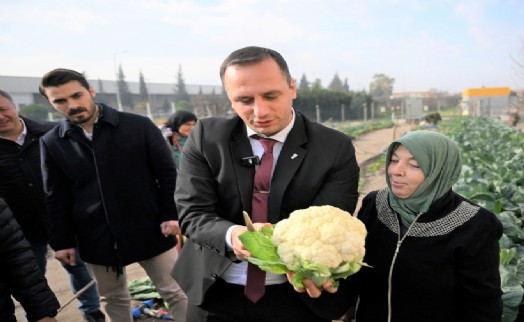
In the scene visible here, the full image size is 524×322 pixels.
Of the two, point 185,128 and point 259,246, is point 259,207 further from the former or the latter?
point 185,128

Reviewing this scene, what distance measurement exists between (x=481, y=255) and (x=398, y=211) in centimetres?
41

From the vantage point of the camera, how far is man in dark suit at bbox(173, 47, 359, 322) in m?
1.44

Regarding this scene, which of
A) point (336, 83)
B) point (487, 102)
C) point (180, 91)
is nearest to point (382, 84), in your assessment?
point (336, 83)

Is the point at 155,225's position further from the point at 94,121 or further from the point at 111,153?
the point at 94,121

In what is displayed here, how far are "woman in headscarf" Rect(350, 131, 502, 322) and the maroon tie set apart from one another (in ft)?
2.06

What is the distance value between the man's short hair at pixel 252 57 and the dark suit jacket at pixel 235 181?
263 millimetres

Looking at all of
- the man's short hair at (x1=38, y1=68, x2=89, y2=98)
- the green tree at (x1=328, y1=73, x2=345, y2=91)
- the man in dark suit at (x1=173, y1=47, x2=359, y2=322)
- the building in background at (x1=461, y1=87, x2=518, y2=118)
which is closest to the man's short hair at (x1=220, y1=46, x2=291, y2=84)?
the man in dark suit at (x1=173, y1=47, x2=359, y2=322)

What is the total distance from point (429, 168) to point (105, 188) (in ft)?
7.04

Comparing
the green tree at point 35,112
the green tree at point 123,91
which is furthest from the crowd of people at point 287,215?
the green tree at point 123,91

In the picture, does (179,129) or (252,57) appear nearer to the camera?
(252,57)

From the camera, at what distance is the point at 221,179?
1.55m

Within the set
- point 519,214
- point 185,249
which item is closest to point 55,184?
point 185,249

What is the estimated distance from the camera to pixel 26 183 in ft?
9.73

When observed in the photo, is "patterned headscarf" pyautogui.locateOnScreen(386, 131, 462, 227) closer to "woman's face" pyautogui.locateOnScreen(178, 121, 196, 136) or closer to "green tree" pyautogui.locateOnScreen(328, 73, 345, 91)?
"woman's face" pyautogui.locateOnScreen(178, 121, 196, 136)
